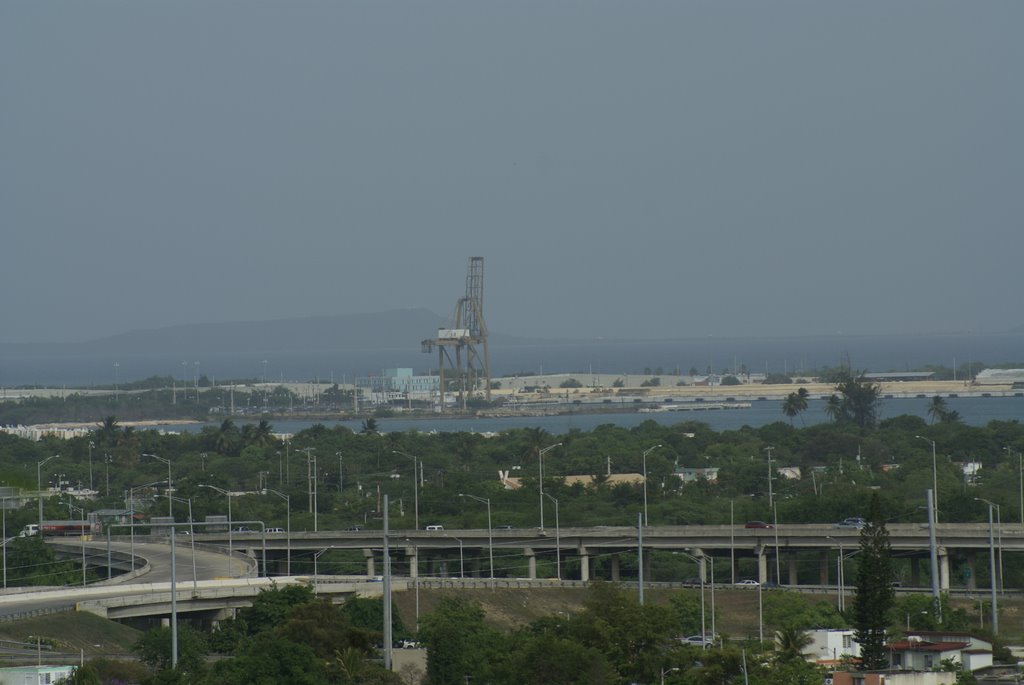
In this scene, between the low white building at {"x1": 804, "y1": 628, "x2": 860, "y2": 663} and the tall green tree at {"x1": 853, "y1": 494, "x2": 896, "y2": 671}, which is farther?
the low white building at {"x1": 804, "y1": 628, "x2": 860, "y2": 663}

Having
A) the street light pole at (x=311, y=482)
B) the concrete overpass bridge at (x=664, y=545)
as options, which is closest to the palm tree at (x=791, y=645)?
the concrete overpass bridge at (x=664, y=545)

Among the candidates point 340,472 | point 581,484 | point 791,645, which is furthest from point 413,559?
point 791,645

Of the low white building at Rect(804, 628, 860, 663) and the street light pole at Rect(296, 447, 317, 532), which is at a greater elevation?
the street light pole at Rect(296, 447, 317, 532)

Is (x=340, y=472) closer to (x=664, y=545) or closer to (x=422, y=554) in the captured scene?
(x=422, y=554)

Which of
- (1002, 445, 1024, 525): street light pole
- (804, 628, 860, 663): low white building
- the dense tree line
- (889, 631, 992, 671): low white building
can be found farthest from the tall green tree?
(1002, 445, 1024, 525): street light pole

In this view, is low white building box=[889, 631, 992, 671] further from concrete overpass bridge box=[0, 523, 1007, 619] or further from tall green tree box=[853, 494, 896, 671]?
concrete overpass bridge box=[0, 523, 1007, 619]

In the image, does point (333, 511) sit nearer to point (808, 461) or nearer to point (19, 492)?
point (19, 492)

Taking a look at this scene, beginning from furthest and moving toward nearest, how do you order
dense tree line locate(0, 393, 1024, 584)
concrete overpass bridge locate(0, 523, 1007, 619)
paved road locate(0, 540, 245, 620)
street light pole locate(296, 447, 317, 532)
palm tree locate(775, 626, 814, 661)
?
street light pole locate(296, 447, 317, 532), dense tree line locate(0, 393, 1024, 584), concrete overpass bridge locate(0, 523, 1007, 619), paved road locate(0, 540, 245, 620), palm tree locate(775, 626, 814, 661)

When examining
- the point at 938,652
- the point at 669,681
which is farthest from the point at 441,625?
the point at 938,652

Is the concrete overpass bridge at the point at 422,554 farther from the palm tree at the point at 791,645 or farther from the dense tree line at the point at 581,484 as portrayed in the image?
the palm tree at the point at 791,645
